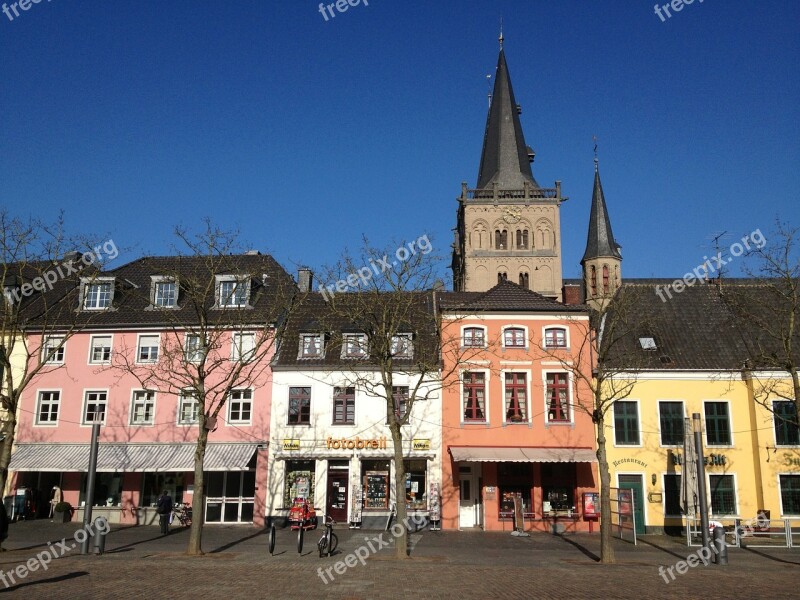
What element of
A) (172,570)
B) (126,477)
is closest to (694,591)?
(172,570)

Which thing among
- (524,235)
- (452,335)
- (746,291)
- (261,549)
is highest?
(524,235)

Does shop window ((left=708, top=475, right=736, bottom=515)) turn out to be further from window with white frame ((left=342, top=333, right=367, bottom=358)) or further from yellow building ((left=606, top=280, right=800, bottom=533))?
Result: window with white frame ((left=342, top=333, right=367, bottom=358))

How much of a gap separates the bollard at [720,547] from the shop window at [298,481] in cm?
1552

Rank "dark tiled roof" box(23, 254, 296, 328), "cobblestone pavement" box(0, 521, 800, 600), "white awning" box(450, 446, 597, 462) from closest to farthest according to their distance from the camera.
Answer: "cobblestone pavement" box(0, 521, 800, 600)
"white awning" box(450, 446, 597, 462)
"dark tiled roof" box(23, 254, 296, 328)

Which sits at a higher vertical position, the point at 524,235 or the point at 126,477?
the point at 524,235

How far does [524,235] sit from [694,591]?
2238 inches

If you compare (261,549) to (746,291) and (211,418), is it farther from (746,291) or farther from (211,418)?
(746,291)

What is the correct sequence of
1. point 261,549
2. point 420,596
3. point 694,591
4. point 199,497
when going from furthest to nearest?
point 261,549
point 199,497
point 694,591
point 420,596

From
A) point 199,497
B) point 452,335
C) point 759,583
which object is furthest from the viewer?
point 452,335

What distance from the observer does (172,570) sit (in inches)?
703

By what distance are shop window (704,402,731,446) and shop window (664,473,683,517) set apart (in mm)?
2090

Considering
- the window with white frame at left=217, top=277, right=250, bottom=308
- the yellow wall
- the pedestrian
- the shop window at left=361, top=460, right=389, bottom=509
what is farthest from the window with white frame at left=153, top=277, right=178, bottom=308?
the yellow wall

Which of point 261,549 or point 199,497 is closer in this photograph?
point 199,497

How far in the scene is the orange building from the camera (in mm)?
29000
